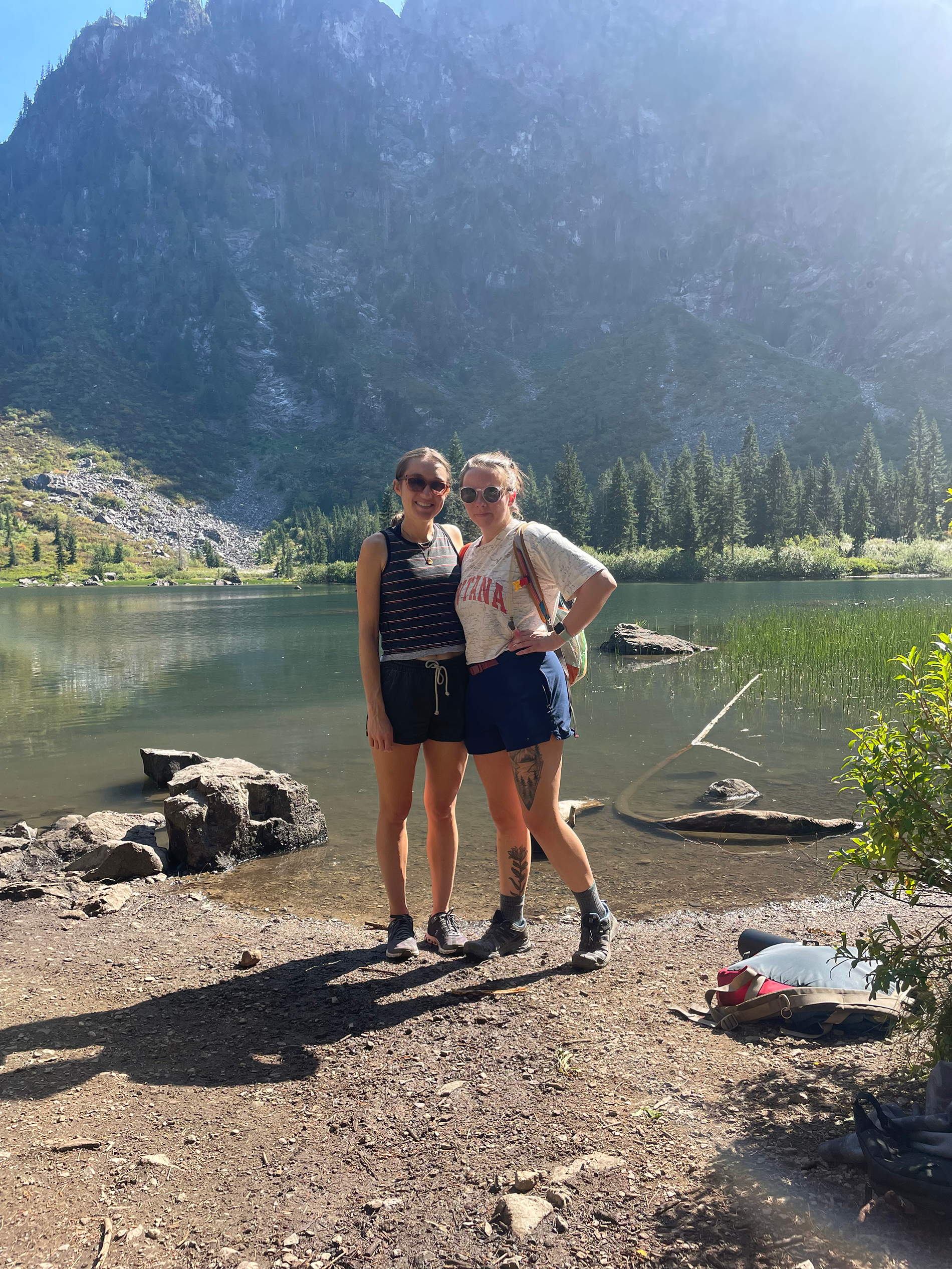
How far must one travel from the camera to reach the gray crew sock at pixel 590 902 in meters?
4.70

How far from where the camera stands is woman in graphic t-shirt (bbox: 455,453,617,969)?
4.30 metres

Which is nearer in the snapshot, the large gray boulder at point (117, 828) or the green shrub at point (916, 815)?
the green shrub at point (916, 815)

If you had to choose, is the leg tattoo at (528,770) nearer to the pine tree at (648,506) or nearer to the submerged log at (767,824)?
the submerged log at (767,824)

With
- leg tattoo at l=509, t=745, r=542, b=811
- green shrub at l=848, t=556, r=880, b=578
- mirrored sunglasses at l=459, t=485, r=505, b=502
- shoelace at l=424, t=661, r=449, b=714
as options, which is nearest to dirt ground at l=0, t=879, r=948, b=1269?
leg tattoo at l=509, t=745, r=542, b=811

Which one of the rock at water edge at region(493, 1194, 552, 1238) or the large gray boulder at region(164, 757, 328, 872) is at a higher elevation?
the rock at water edge at region(493, 1194, 552, 1238)

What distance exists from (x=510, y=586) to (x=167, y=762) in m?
8.47

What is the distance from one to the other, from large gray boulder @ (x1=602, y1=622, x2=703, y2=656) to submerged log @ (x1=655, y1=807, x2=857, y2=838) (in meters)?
17.6

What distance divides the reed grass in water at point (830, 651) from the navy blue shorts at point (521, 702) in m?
11.9

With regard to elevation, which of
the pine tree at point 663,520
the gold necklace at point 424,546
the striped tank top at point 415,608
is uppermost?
the pine tree at point 663,520

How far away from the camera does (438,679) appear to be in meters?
4.55

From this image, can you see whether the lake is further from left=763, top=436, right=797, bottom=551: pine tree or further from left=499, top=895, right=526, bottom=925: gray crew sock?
left=763, top=436, right=797, bottom=551: pine tree

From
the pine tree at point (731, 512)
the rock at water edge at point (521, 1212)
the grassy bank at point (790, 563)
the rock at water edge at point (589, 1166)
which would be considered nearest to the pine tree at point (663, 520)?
the grassy bank at point (790, 563)

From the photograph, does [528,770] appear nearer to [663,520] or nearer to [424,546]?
[424,546]

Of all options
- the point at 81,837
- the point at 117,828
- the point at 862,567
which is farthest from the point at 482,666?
the point at 862,567
